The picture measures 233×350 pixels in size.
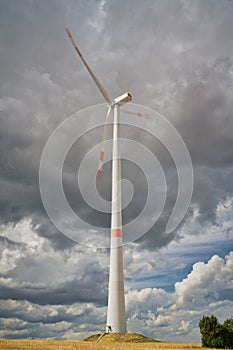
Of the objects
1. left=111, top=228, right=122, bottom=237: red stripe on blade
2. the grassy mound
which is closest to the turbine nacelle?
left=111, top=228, right=122, bottom=237: red stripe on blade

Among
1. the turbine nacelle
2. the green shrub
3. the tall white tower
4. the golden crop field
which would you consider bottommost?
the golden crop field

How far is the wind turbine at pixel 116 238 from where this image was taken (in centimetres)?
7750

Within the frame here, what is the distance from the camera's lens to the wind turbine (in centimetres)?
7750

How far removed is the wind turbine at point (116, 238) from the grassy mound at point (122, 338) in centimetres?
148

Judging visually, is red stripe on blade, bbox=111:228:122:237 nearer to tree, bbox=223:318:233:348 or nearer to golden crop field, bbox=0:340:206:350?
golden crop field, bbox=0:340:206:350

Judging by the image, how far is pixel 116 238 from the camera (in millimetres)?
83188

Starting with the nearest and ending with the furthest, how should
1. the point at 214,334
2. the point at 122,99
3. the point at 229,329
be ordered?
the point at 214,334, the point at 229,329, the point at 122,99

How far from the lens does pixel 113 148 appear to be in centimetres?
9325

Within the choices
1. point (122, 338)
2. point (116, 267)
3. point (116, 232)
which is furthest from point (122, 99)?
point (122, 338)

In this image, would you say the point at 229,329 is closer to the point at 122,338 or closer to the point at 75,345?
the point at 122,338

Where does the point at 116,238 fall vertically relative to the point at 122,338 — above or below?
above

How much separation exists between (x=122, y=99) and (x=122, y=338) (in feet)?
178

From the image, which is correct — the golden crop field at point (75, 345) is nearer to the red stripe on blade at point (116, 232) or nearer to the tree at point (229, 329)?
the tree at point (229, 329)

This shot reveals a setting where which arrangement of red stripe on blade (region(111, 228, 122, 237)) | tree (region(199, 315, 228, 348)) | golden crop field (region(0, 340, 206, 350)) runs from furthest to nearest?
red stripe on blade (region(111, 228, 122, 237)) → tree (region(199, 315, 228, 348)) → golden crop field (region(0, 340, 206, 350))
